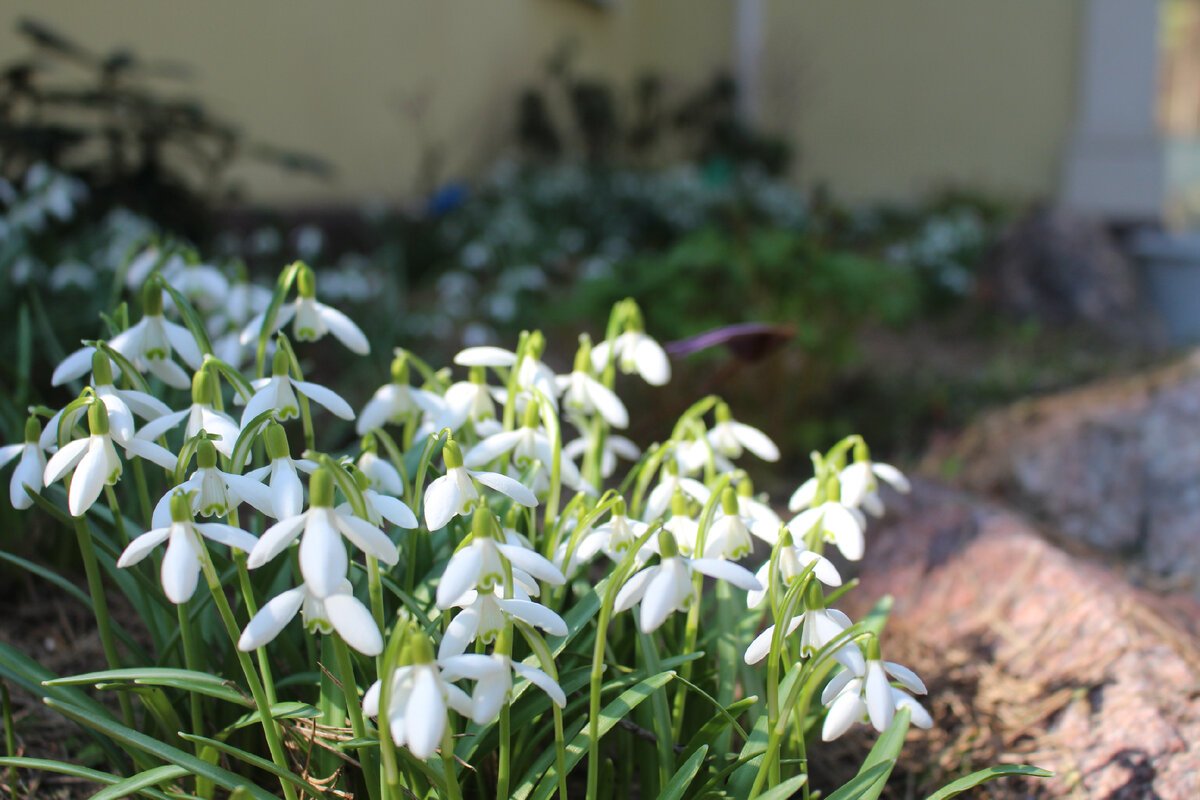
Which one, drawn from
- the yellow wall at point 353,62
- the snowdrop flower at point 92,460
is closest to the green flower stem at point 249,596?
the snowdrop flower at point 92,460

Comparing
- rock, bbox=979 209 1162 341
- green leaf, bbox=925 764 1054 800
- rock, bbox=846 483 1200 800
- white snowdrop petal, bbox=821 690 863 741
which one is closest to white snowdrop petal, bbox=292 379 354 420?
white snowdrop petal, bbox=821 690 863 741

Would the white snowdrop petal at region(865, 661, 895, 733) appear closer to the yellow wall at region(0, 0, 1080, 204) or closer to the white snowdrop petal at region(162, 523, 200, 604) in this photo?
the white snowdrop petal at region(162, 523, 200, 604)

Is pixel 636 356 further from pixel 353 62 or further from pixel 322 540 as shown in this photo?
pixel 353 62

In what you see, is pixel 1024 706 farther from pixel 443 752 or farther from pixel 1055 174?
pixel 1055 174

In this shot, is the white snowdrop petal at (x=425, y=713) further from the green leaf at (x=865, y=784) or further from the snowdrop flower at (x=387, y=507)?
the green leaf at (x=865, y=784)

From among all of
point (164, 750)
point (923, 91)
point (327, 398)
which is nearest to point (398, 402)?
point (327, 398)
